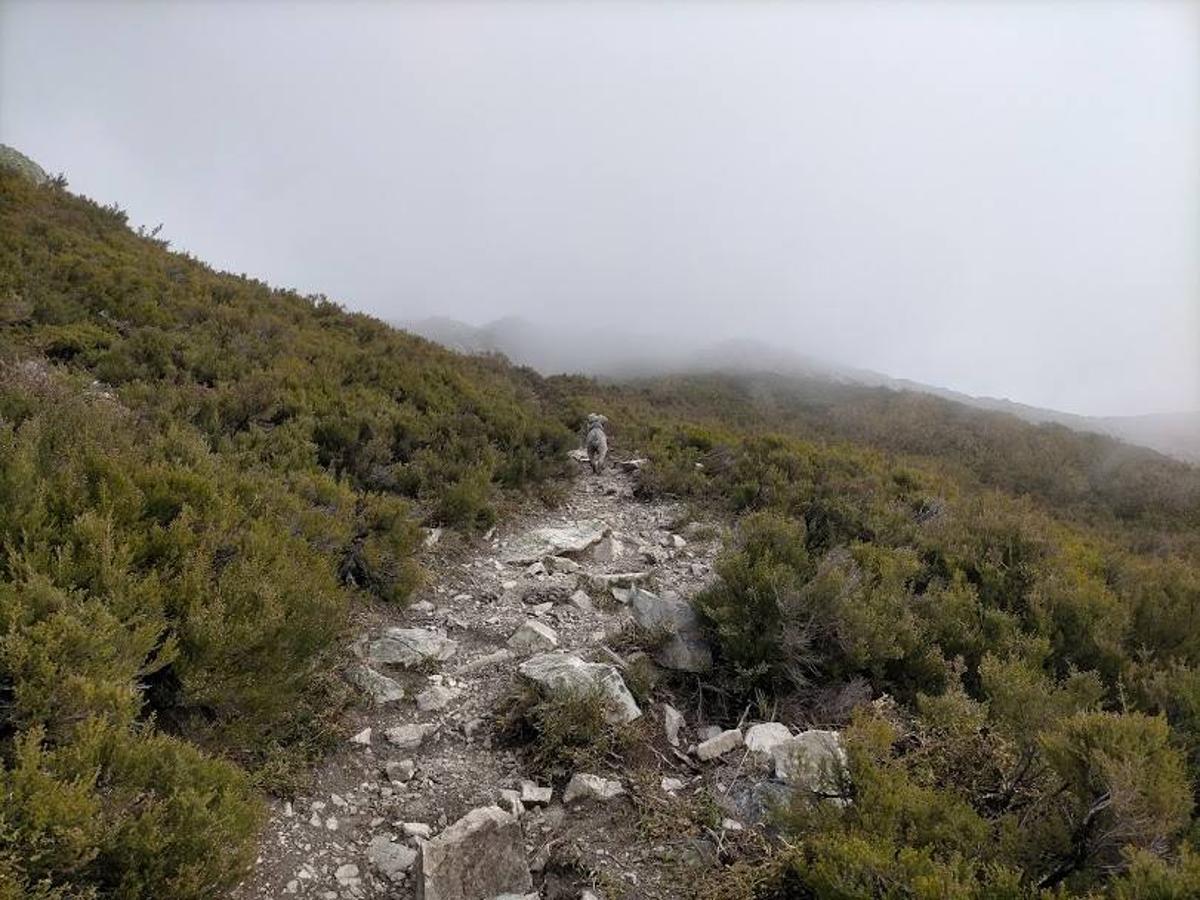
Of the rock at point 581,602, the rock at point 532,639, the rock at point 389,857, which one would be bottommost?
the rock at point 389,857

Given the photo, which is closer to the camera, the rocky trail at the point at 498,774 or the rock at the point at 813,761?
the rocky trail at the point at 498,774

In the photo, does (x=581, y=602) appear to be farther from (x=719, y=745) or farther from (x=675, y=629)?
(x=719, y=745)

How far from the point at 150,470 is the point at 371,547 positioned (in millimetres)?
1858

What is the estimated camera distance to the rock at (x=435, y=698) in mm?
4547

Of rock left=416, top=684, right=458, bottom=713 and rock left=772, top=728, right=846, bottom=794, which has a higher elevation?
rock left=772, top=728, right=846, bottom=794

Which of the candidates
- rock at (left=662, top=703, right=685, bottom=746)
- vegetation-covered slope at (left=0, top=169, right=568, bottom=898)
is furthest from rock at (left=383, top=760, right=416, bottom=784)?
rock at (left=662, top=703, right=685, bottom=746)

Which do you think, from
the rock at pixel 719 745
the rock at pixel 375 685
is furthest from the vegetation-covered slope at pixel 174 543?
the rock at pixel 719 745

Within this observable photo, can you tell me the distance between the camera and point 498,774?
4012 millimetres

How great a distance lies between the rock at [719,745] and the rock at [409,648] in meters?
2.14

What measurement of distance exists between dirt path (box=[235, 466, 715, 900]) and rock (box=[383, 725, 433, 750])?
4 centimetres

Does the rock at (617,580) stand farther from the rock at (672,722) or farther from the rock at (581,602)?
the rock at (672,722)

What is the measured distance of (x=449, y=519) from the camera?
747cm

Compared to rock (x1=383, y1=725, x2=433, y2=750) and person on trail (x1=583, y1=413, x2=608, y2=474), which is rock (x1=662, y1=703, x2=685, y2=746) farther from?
person on trail (x1=583, y1=413, x2=608, y2=474)

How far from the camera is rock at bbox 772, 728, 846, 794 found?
338cm
